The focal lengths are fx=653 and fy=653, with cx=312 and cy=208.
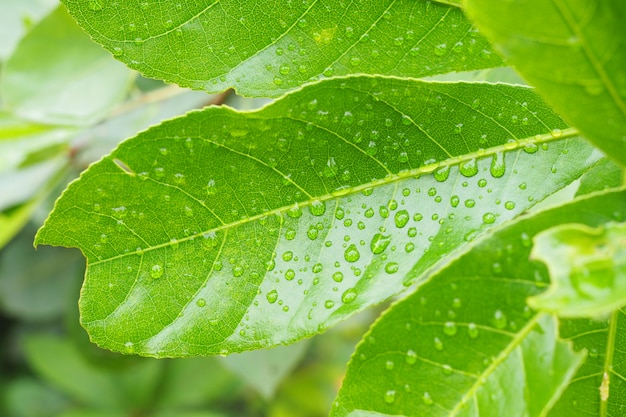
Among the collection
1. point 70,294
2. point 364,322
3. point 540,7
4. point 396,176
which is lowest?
point 70,294

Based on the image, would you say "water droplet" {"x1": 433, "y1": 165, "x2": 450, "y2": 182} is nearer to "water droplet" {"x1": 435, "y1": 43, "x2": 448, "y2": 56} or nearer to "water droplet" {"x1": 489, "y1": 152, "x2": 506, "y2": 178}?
"water droplet" {"x1": 489, "y1": 152, "x2": 506, "y2": 178}

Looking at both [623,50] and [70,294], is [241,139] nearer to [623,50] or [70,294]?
[623,50]

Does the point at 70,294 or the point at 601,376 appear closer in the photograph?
the point at 601,376

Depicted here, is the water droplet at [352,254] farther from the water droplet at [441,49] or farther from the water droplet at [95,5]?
the water droplet at [95,5]

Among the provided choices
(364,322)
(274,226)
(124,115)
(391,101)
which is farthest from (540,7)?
(364,322)

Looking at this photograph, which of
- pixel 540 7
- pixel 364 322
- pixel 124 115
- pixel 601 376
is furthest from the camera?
pixel 364 322

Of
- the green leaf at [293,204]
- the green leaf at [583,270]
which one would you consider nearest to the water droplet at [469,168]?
the green leaf at [293,204]

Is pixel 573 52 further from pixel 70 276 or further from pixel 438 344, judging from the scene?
pixel 70 276

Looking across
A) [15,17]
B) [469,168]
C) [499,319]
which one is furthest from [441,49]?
[15,17]
